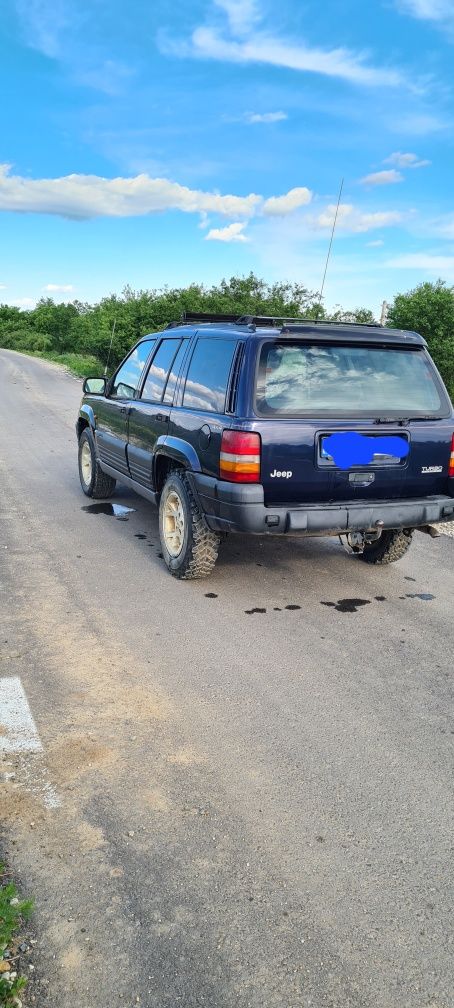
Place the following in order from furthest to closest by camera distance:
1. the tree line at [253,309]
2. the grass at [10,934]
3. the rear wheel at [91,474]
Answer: the tree line at [253,309] → the rear wheel at [91,474] → the grass at [10,934]

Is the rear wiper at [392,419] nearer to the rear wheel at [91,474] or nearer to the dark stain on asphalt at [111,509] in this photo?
the dark stain on asphalt at [111,509]

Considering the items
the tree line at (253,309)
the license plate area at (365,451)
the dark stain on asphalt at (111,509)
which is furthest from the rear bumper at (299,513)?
the tree line at (253,309)

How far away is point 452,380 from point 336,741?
45450mm

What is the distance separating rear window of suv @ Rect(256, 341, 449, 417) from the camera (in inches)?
183

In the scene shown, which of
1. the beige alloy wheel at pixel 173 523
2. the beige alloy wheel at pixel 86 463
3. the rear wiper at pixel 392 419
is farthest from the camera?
the beige alloy wheel at pixel 86 463

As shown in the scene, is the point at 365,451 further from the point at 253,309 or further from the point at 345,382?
the point at 253,309

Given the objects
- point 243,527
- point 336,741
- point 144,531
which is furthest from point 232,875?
point 144,531

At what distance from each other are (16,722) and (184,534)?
224 centimetres

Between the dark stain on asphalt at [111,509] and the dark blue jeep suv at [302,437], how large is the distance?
1.86 metres

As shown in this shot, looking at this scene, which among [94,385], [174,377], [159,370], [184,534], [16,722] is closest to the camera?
[16,722]

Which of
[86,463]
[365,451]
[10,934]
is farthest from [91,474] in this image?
[10,934]

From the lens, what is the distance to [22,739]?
128 inches

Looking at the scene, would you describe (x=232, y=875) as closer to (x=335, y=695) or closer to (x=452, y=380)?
(x=335, y=695)

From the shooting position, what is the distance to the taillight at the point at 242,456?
14.8 ft
